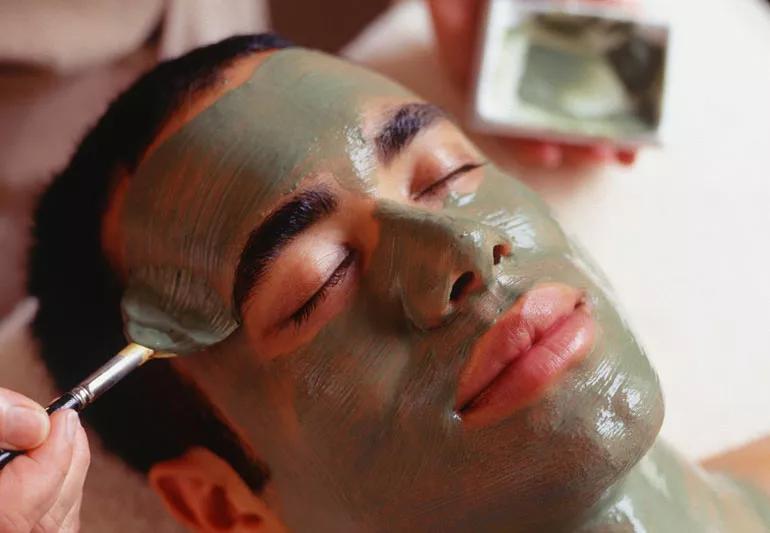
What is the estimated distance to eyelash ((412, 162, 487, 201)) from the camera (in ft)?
2.58

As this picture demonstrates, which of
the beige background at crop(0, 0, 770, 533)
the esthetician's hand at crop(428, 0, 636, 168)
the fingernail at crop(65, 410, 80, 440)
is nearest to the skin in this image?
the fingernail at crop(65, 410, 80, 440)

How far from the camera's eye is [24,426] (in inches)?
22.6

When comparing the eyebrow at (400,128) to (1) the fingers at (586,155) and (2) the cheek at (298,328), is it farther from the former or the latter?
(1) the fingers at (586,155)

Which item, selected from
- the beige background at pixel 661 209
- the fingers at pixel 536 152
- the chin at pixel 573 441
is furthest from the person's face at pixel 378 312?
the fingers at pixel 536 152

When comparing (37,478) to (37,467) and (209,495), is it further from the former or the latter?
(209,495)

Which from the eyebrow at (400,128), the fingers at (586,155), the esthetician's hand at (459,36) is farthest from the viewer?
the esthetician's hand at (459,36)

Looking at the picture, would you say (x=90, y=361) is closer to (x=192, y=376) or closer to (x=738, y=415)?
Answer: (x=192, y=376)

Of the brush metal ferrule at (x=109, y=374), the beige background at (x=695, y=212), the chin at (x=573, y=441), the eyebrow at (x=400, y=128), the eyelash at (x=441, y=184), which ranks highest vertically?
the eyebrow at (x=400, y=128)

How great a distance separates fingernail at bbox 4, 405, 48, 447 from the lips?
316 millimetres

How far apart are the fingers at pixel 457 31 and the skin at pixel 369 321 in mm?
552

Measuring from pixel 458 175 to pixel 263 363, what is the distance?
26cm

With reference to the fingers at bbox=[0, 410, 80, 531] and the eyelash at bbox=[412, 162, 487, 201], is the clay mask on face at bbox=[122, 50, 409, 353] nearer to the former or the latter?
the eyelash at bbox=[412, 162, 487, 201]

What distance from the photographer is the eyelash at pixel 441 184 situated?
79 cm

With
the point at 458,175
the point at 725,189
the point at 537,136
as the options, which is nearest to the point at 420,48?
the point at 537,136
